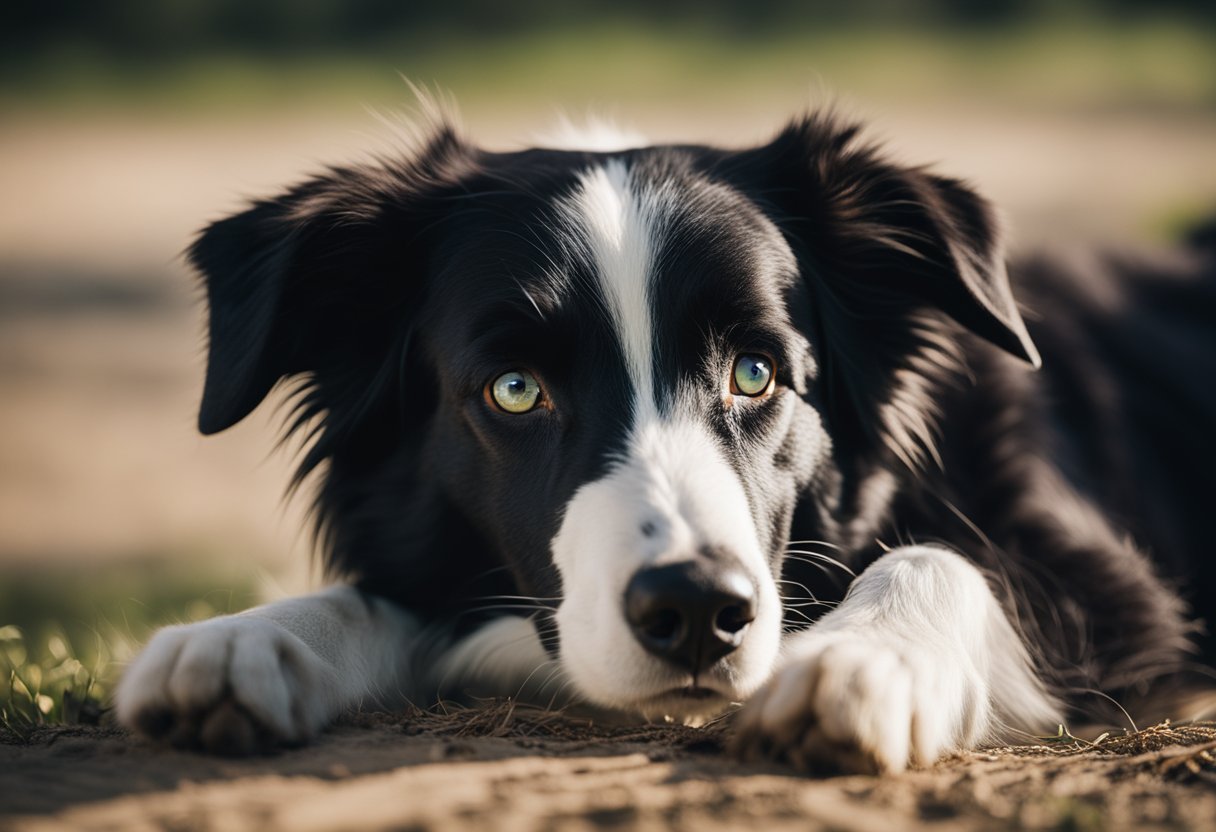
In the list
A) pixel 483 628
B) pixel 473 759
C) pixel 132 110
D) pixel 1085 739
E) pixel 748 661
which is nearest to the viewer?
pixel 473 759

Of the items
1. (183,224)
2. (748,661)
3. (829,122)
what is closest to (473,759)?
(748,661)

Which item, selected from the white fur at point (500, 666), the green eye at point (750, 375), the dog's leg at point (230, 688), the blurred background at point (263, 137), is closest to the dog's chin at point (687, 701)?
the white fur at point (500, 666)

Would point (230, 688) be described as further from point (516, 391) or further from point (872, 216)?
point (872, 216)

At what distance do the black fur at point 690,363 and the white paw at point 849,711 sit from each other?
67 centimetres

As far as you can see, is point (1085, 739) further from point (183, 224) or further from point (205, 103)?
point (205, 103)

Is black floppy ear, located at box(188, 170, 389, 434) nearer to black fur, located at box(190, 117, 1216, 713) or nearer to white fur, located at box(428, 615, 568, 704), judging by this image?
black fur, located at box(190, 117, 1216, 713)

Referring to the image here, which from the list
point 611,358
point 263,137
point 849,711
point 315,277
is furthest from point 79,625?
point 263,137

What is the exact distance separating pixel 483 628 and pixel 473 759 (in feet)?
3.48

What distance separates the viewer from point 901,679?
8.07 feet

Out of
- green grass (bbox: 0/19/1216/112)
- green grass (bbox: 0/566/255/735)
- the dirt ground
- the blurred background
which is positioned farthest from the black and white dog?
green grass (bbox: 0/19/1216/112)

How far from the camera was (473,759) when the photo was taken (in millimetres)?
2484

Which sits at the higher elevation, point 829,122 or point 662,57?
point 662,57

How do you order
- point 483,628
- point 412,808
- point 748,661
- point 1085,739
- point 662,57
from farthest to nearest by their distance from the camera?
point 662,57, point 483,628, point 1085,739, point 748,661, point 412,808

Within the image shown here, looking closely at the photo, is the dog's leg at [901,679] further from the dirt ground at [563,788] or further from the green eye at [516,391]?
the green eye at [516,391]
